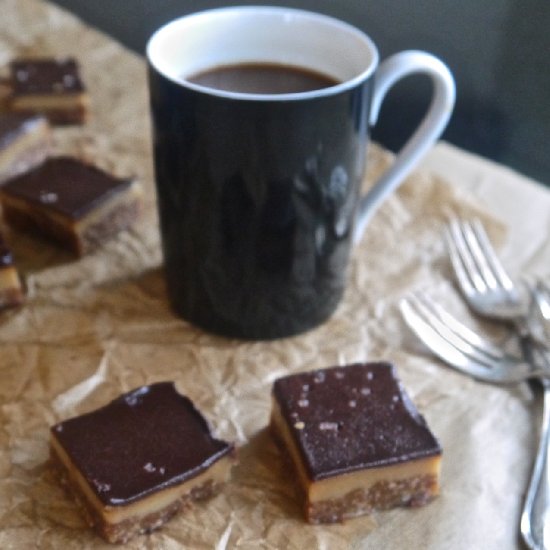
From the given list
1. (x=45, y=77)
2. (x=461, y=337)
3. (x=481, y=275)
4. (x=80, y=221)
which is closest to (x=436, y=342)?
Answer: (x=461, y=337)

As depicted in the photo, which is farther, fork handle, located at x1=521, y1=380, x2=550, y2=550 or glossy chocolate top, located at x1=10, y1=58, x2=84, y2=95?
glossy chocolate top, located at x1=10, y1=58, x2=84, y2=95

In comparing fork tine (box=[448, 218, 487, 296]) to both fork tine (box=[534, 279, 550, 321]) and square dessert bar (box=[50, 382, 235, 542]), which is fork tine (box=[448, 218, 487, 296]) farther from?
square dessert bar (box=[50, 382, 235, 542])

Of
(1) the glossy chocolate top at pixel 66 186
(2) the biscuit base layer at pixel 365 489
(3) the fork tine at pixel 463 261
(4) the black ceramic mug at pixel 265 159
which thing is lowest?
(3) the fork tine at pixel 463 261

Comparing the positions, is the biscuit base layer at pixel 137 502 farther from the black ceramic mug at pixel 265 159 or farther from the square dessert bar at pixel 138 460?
the black ceramic mug at pixel 265 159

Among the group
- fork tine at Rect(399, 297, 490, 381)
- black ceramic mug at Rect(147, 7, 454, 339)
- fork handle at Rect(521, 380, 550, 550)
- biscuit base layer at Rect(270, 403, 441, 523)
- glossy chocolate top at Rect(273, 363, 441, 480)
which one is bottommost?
fork tine at Rect(399, 297, 490, 381)

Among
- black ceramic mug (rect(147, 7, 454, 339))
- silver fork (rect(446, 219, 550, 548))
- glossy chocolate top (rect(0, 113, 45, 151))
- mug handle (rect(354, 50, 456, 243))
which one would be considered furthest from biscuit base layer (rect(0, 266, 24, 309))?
silver fork (rect(446, 219, 550, 548))

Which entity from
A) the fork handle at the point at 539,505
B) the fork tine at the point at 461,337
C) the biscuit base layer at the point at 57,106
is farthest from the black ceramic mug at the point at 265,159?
the biscuit base layer at the point at 57,106
